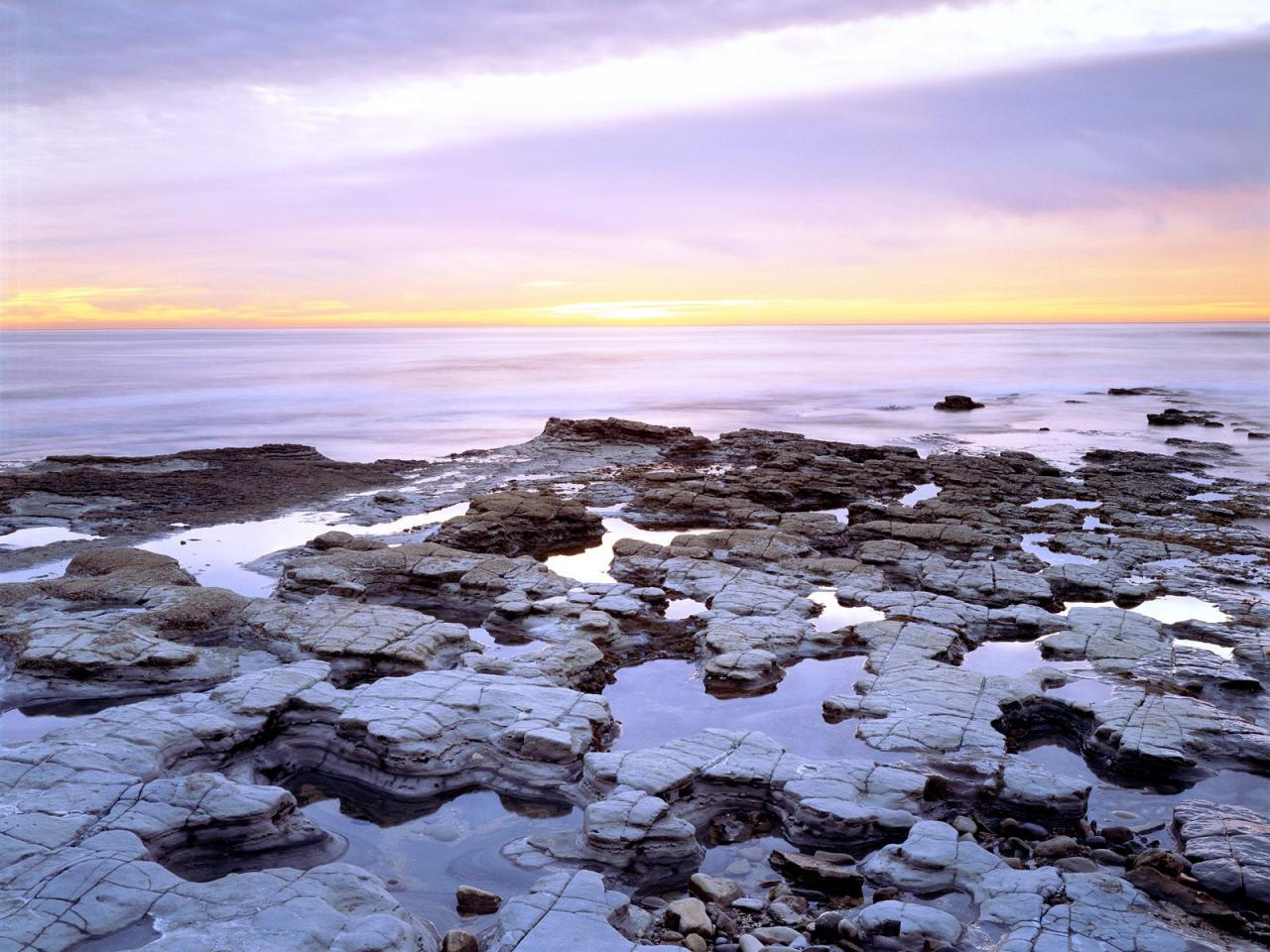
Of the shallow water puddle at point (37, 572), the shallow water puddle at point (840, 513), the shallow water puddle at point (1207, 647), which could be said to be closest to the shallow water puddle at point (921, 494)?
the shallow water puddle at point (840, 513)

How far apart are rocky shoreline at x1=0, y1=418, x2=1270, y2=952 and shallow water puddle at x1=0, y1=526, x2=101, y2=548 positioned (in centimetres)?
29

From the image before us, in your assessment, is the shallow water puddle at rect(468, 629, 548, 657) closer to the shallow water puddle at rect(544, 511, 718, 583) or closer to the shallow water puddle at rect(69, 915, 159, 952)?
the shallow water puddle at rect(544, 511, 718, 583)

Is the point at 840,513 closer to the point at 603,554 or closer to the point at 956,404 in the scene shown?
the point at 603,554

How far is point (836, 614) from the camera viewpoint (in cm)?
1296

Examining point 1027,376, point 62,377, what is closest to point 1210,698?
point 1027,376

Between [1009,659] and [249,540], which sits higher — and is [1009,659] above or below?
below

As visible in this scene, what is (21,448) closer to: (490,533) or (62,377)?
(490,533)

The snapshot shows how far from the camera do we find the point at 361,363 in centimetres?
9400

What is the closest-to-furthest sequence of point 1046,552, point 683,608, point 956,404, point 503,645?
point 503,645 → point 683,608 → point 1046,552 → point 956,404

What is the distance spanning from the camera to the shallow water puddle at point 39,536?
1577 cm

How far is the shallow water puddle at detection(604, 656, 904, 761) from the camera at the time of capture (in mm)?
9273

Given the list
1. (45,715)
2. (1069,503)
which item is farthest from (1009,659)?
(45,715)

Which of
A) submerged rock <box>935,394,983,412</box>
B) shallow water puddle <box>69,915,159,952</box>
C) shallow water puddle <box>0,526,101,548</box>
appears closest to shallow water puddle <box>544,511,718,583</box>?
shallow water puddle <box>0,526,101,548</box>

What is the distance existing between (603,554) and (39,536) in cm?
1031
